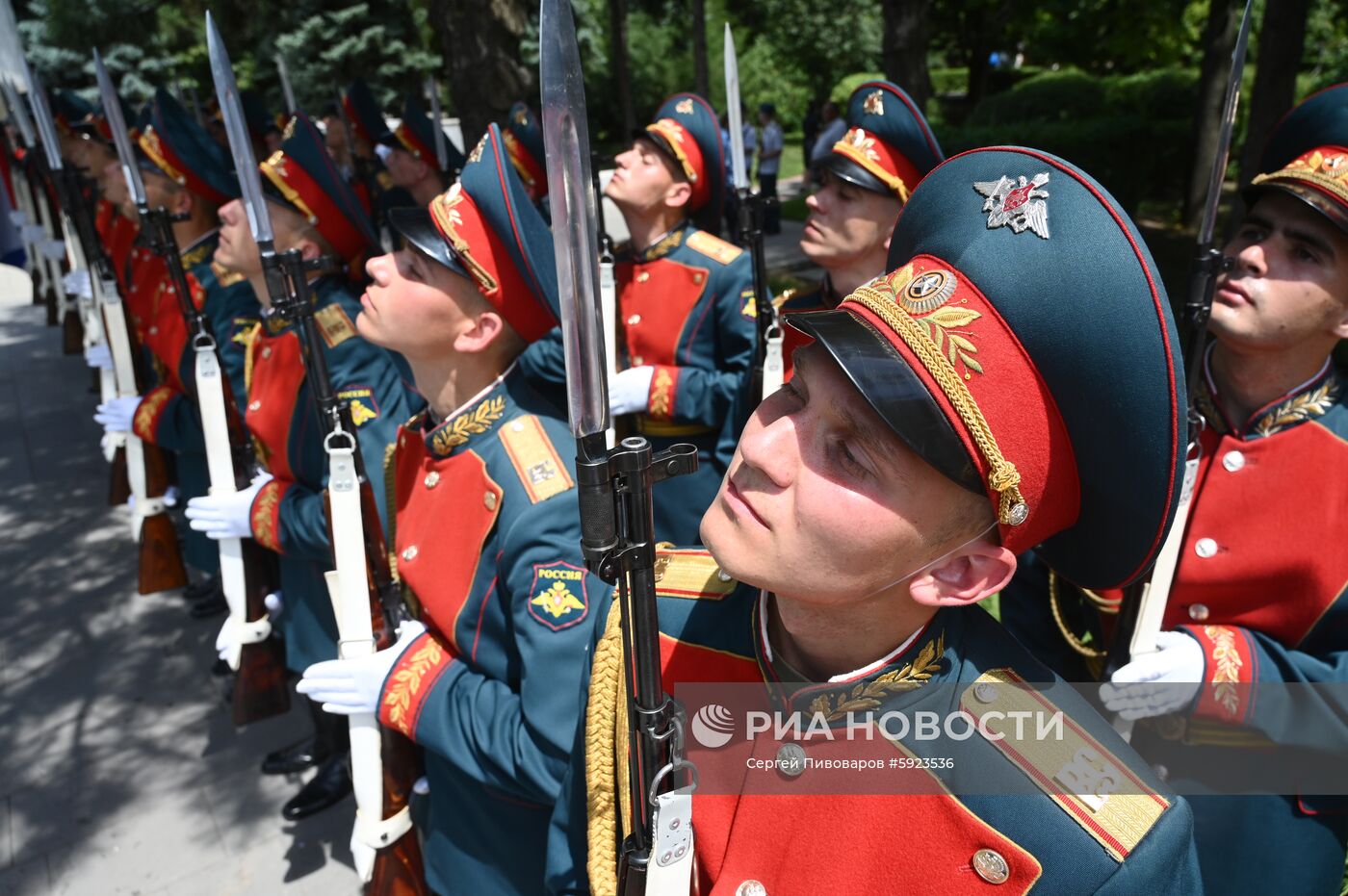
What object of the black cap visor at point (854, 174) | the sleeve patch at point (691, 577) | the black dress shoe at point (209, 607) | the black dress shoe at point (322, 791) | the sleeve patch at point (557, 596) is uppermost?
the black cap visor at point (854, 174)

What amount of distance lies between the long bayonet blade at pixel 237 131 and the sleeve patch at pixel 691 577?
174 centimetres

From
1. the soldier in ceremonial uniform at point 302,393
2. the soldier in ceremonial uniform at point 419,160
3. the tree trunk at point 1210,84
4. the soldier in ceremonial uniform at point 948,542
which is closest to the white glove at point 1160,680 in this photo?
the soldier in ceremonial uniform at point 948,542

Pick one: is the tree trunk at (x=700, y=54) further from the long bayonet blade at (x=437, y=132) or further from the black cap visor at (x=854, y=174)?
the black cap visor at (x=854, y=174)

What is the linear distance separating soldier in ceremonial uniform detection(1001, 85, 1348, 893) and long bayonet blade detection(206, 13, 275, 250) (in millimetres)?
2698

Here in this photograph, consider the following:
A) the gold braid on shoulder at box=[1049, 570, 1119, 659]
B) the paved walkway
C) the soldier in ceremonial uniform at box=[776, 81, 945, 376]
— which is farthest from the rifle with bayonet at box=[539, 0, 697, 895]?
the paved walkway

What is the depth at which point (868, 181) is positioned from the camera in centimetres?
346

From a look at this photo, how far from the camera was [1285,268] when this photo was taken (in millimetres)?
2193

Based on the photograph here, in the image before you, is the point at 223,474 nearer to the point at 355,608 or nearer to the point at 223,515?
the point at 223,515

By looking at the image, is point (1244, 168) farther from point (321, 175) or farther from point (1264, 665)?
point (321, 175)

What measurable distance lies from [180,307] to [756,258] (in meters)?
2.72

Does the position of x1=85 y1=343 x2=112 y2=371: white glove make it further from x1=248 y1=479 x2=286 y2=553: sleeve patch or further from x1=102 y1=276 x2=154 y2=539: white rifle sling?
x1=248 y1=479 x2=286 y2=553: sleeve patch

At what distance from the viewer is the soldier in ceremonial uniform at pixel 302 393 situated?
3.34 meters

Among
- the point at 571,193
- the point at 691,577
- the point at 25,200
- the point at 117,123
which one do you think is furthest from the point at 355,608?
the point at 25,200

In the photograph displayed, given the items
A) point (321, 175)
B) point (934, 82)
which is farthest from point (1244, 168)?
point (934, 82)
